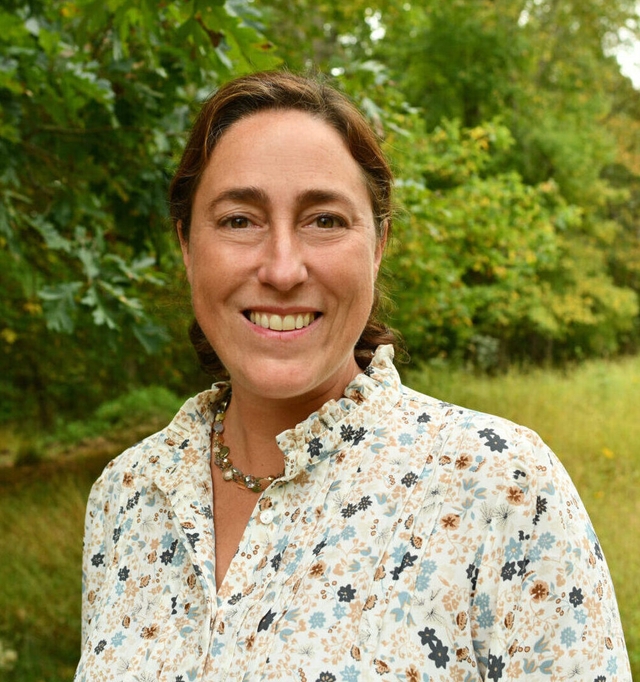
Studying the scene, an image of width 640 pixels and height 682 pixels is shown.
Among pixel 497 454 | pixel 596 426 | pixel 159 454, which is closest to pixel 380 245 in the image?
pixel 497 454

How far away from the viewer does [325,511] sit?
4.58ft

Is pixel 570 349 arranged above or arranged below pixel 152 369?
above

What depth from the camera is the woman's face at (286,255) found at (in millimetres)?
1397

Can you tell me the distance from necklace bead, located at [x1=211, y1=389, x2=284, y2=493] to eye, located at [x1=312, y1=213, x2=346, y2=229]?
1.60 feet

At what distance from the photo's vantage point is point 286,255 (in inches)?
54.1

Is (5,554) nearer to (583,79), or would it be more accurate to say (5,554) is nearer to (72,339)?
(72,339)

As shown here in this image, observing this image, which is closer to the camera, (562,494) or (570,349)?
(562,494)

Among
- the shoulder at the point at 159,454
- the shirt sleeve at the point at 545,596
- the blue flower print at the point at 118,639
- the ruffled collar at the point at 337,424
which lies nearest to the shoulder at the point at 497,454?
the shirt sleeve at the point at 545,596

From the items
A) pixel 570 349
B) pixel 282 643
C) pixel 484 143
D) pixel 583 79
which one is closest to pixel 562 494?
pixel 282 643

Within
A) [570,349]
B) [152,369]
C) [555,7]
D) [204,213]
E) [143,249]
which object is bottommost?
[204,213]

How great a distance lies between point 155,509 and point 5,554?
19.7 feet

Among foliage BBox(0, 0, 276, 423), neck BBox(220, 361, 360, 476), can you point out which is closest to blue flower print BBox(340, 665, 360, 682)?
neck BBox(220, 361, 360, 476)

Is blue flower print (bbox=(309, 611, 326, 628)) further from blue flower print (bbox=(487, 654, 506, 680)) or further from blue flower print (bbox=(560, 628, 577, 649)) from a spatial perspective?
blue flower print (bbox=(560, 628, 577, 649))

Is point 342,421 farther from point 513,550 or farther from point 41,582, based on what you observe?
point 41,582
